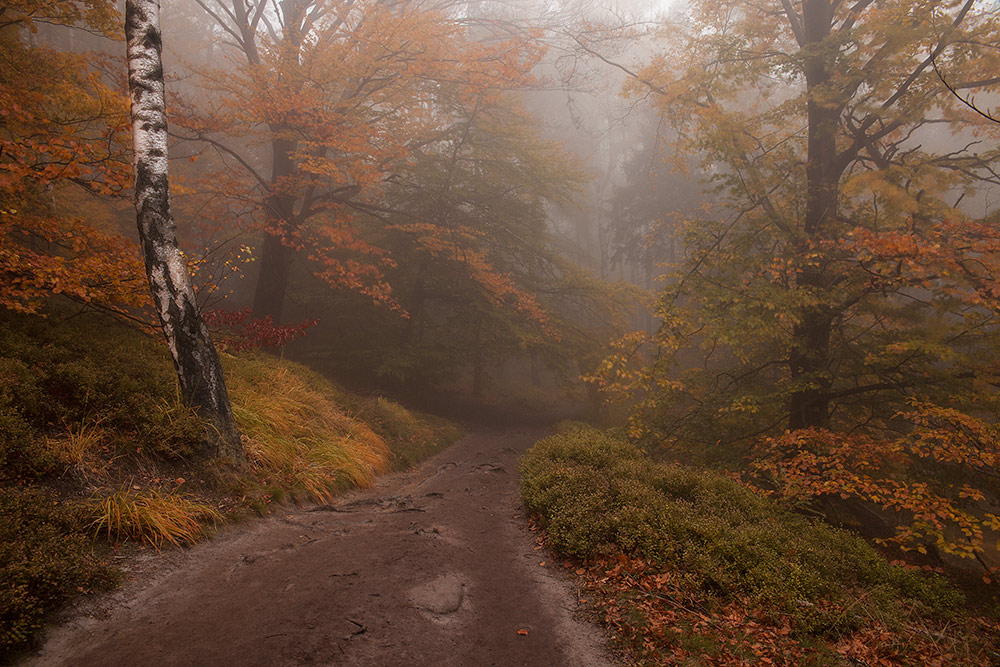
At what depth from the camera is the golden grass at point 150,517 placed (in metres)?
4.22

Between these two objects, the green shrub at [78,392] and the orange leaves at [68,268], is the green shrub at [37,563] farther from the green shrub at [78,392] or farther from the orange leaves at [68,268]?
the orange leaves at [68,268]

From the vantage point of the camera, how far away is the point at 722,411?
30.6ft

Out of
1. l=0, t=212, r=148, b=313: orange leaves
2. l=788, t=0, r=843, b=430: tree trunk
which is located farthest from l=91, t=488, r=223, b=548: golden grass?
l=788, t=0, r=843, b=430: tree trunk

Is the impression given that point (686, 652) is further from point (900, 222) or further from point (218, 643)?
point (900, 222)

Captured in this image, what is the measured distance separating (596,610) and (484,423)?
46.2 feet

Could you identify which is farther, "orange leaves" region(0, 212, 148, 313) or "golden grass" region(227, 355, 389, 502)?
"golden grass" region(227, 355, 389, 502)

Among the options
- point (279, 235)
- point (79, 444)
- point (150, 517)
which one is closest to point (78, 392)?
point (79, 444)

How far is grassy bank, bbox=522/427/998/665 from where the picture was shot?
11.5ft

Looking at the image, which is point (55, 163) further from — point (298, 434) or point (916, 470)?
point (916, 470)

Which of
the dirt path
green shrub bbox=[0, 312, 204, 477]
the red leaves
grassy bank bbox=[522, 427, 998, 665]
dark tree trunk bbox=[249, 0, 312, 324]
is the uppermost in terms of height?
dark tree trunk bbox=[249, 0, 312, 324]

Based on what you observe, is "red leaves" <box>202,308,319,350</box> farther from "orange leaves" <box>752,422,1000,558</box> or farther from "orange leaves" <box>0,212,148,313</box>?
"orange leaves" <box>752,422,1000,558</box>

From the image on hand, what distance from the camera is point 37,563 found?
10.5 ft

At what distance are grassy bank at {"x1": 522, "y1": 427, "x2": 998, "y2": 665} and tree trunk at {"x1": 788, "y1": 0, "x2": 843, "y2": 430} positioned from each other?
3.56m

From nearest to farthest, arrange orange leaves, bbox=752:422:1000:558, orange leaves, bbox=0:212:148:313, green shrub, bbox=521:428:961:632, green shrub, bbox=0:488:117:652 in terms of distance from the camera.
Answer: green shrub, bbox=0:488:117:652, green shrub, bbox=521:428:961:632, orange leaves, bbox=0:212:148:313, orange leaves, bbox=752:422:1000:558
